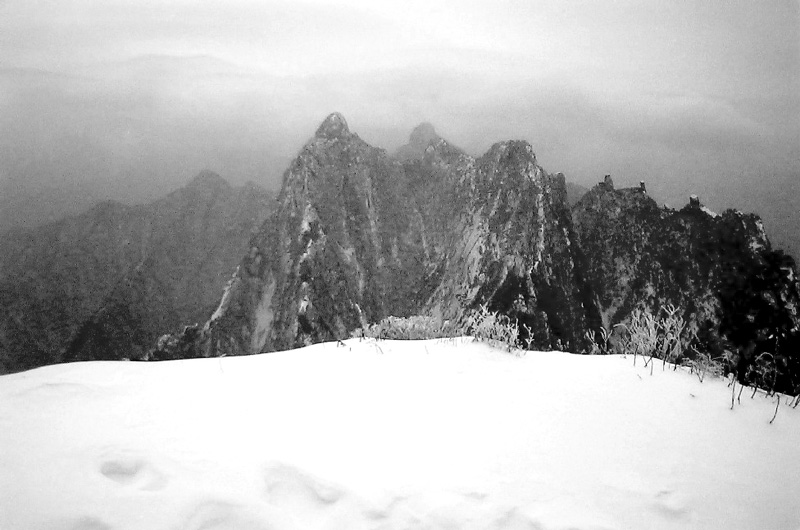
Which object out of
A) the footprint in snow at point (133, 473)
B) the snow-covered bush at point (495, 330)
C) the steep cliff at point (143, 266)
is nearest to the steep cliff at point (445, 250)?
the steep cliff at point (143, 266)

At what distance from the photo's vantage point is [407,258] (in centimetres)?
3625

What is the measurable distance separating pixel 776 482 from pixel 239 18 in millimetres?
7253

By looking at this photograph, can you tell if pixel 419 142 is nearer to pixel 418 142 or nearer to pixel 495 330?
pixel 418 142

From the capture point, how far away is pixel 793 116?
4.73 m

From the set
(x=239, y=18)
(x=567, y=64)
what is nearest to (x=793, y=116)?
(x=567, y=64)

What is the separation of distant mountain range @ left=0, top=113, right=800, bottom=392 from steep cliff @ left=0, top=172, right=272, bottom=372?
0.42m

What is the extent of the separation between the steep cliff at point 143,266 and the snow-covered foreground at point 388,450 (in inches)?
1518

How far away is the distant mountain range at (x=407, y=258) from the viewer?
3762 cm

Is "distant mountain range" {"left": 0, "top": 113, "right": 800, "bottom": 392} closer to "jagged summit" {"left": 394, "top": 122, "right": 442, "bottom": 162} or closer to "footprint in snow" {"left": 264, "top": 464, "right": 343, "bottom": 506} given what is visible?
"jagged summit" {"left": 394, "top": 122, "right": 442, "bottom": 162}

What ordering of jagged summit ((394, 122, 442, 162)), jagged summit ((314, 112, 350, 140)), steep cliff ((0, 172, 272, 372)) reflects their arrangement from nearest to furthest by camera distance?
jagged summit ((394, 122, 442, 162)), steep cliff ((0, 172, 272, 372)), jagged summit ((314, 112, 350, 140))

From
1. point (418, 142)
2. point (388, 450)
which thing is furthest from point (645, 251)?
point (388, 450)

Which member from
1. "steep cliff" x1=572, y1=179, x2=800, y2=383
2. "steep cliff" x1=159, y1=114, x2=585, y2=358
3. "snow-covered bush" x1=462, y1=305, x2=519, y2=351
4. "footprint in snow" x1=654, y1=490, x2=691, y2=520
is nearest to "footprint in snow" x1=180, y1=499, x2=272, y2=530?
"footprint in snow" x1=654, y1=490, x2=691, y2=520

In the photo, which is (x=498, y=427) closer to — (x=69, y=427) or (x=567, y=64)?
(x=69, y=427)

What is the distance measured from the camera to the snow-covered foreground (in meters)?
1.74
